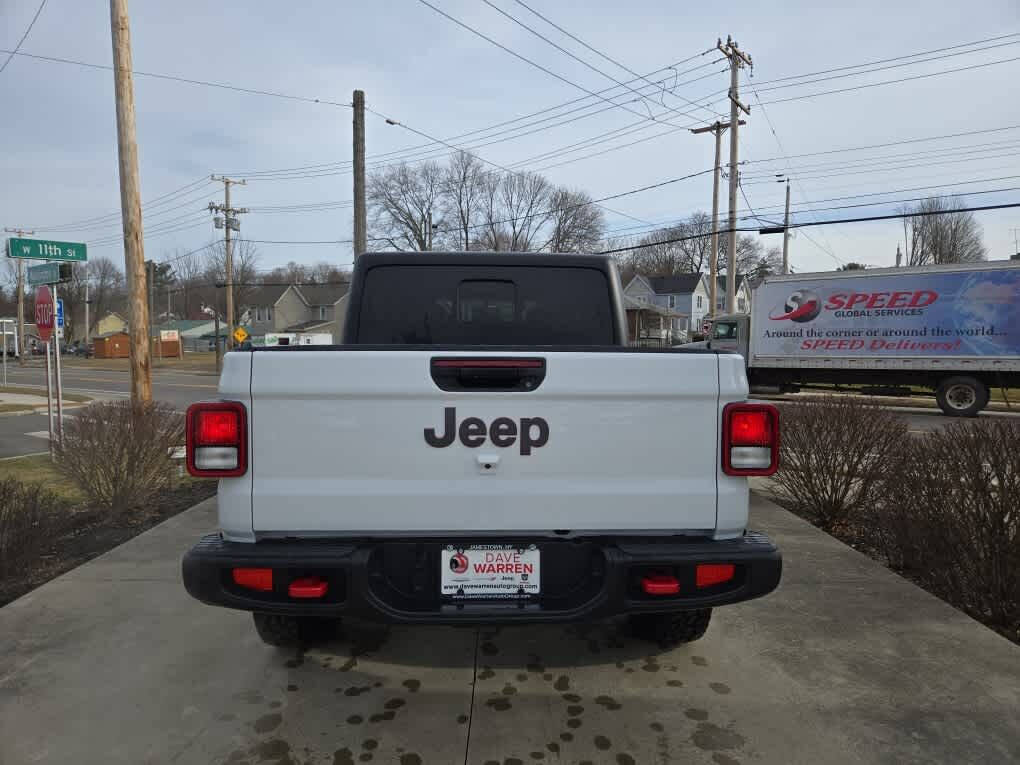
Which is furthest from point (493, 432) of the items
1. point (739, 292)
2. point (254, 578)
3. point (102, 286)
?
point (102, 286)

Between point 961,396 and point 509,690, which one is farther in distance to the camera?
point 961,396

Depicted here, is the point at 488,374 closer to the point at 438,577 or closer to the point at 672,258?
the point at 438,577

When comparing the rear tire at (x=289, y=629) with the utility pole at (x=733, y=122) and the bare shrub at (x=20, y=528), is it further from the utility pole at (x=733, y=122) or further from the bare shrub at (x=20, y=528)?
the utility pole at (x=733, y=122)

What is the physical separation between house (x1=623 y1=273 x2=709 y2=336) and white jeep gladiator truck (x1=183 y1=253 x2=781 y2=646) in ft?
216

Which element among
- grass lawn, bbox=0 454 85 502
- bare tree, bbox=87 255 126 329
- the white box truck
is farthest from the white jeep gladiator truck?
bare tree, bbox=87 255 126 329

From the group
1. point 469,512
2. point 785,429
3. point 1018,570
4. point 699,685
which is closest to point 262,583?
point 469,512

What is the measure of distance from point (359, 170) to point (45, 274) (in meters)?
7.60

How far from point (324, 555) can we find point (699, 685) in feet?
5.76

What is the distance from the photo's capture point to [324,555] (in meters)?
2.24

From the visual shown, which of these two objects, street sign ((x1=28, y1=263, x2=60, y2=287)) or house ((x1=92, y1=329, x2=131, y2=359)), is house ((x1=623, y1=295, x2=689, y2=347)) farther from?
house ((x1=92, y1=329, x2=131, y2=359))

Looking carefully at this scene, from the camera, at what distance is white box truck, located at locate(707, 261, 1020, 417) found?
14961mm

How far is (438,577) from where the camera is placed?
232 centimetres

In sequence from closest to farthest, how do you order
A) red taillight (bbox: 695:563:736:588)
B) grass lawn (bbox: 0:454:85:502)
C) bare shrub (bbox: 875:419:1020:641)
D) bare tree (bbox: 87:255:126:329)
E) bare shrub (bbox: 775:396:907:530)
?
red taillight (bbox: 695:563:736:588)
bare shrub (bbox: 875:419:1020:641)
bare shrub (bbox: 775:396:907:530)
grass lawn (bbox: 0:454:85:502)
bare tree (bbox: 87:255:126:329)

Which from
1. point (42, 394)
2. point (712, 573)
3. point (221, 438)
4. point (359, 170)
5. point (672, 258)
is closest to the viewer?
point (221, 438)
